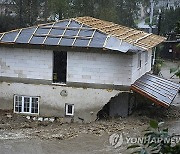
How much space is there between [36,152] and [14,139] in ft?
6.25

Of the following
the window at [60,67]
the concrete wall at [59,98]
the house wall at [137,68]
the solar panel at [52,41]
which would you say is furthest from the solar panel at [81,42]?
the house wall at [137,68]

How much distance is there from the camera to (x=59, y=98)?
19.2 m

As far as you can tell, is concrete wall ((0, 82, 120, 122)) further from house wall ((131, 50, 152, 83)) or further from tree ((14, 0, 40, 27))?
tree ((14, 0, 40, 27))

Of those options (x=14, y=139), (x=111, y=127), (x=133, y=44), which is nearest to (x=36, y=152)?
(x=14, y=139)

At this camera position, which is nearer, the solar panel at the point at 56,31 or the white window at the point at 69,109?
the white window at the point at 69,109

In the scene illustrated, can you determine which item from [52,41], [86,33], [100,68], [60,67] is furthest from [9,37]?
[100,68]

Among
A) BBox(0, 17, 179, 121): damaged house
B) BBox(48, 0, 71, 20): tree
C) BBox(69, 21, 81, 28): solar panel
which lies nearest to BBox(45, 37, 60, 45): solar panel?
BBox(0, 17, 179, 121): damaged house

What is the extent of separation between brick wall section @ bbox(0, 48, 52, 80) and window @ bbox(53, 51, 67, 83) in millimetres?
531

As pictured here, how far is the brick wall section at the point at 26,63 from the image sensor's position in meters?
19.1

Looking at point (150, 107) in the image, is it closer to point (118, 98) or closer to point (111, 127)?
point (118, 98)

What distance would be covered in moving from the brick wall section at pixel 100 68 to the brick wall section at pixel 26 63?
1.33 meters

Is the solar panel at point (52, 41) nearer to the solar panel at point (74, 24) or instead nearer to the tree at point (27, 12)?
the solar panel at point (74, 24)

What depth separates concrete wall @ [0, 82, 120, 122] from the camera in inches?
744

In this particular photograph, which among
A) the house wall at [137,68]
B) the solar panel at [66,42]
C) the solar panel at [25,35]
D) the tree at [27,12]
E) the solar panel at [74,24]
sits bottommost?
the house wall at [137,68]
